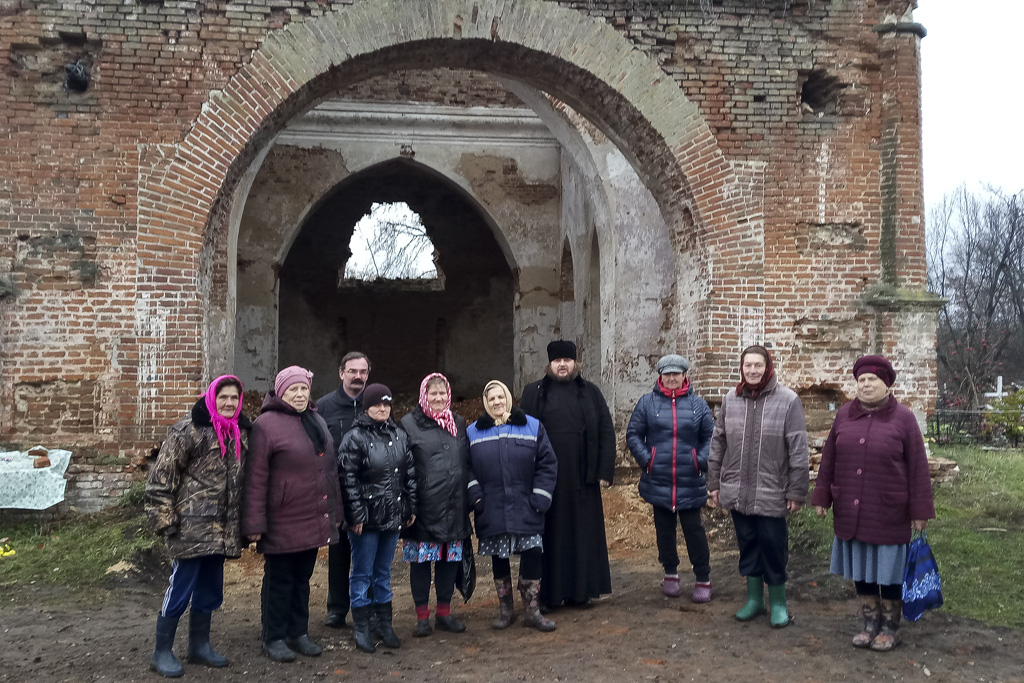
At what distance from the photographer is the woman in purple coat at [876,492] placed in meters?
4.38

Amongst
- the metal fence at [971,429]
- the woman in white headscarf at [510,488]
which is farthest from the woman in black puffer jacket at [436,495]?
the metal fence at [971,429]

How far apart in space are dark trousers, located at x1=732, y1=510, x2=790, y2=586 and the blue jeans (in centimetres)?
198

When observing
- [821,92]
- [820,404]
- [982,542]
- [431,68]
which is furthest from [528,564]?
[821,92]

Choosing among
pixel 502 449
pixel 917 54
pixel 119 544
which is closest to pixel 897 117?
pixel 917 54

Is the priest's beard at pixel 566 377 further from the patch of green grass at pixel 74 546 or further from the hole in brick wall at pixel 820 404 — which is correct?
the hole in brick wall at pixel 820 404

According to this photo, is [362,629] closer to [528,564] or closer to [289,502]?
[289,502]

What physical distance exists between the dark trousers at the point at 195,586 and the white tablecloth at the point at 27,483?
3.36 m

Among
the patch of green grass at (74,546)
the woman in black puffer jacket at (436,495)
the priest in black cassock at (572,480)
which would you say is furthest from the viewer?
the patch of green grass at (74,546)

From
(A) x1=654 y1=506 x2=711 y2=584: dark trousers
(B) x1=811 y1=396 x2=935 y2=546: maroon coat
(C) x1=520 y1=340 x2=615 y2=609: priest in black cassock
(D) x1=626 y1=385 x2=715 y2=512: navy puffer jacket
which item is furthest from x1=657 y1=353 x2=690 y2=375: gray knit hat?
(B) x1=811 y1=396 x2=935 y2=546: maroon coat

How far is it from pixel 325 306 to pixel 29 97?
12269 millimetres

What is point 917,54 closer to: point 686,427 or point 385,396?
point 686,427

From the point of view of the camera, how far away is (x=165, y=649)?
421 centimetres

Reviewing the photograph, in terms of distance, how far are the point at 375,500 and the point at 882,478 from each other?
260 centimetres

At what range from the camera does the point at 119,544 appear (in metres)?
6.63
